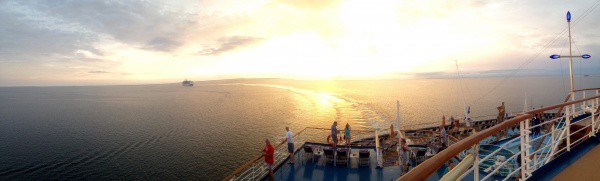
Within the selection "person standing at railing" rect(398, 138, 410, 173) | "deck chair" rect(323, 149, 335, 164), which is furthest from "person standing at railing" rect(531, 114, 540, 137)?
"deck chair" rect(323, 149, 335, 164)

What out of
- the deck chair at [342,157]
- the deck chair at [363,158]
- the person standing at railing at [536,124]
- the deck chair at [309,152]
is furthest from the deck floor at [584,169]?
the person standing at railing at [536,124]

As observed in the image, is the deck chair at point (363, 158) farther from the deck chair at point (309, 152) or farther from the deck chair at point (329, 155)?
the deck chair at point (309, 152)

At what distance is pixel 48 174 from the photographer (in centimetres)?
2433

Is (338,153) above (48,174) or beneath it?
above

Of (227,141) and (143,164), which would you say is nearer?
(143,164)

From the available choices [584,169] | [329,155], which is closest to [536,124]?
[329,155]

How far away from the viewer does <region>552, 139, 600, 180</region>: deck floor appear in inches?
120

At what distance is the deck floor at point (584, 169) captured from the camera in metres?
3.05

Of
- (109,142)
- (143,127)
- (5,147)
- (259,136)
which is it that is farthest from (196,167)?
(5,147)

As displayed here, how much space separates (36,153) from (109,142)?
686 centimetres

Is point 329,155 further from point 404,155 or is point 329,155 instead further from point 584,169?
point 584,169

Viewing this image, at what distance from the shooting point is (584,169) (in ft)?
10.6

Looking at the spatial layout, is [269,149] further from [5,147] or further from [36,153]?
[5,147]

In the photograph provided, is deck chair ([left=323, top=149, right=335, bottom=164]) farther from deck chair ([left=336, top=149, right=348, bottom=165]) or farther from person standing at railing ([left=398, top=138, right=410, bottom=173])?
person standing at railing ([left=398, top=138, right=410, bottom=173])
